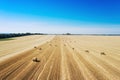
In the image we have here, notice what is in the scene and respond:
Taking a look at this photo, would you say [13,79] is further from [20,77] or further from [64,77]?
[64,77]

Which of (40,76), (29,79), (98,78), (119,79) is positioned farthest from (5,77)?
(119,79)

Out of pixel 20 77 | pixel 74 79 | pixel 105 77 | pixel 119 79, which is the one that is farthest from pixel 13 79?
pixel 119 79

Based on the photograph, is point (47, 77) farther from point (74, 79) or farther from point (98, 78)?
point (98, 78)

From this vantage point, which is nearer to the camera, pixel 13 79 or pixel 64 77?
pixel 13 79

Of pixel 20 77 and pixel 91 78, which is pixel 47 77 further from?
pixel 91 78

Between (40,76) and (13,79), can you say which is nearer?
(13,79)

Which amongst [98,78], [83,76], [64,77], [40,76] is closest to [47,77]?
[40,76]
